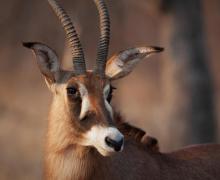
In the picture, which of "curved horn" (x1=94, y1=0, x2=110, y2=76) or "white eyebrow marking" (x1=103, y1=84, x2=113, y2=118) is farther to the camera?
"curved horn" (x1=94, y1=0, x2=110, y2=76)

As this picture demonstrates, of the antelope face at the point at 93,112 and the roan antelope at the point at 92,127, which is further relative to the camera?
the roan antelope at the point at 92,127

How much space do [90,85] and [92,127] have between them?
0.49 metres

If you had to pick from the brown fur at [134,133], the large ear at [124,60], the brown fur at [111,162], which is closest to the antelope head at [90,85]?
the large ear at [124,60]

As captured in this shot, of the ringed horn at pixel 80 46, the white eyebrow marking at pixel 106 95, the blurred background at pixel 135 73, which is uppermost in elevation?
the ringed horn at pixel 80 46

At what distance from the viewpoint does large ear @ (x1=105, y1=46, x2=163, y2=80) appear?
1012cm

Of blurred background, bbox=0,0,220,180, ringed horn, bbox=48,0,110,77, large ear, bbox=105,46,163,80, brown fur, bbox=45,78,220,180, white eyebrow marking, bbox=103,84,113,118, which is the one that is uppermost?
ringed horn, bbox=48,0,110,77

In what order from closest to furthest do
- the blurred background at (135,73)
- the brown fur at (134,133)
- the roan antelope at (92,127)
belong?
the roan antelope at (92,127) → the brown fur at (134,133) → the blurred background at (135,73)

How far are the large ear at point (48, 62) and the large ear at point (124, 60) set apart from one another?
0.57 m

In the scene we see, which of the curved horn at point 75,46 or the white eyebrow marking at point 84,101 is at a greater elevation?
the curved horn at point 75,46

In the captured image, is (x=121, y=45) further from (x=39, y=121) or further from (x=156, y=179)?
(x=156, y=179)

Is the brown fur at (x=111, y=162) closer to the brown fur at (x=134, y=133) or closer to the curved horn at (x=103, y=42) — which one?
the brown fur at (x=134, y=133)

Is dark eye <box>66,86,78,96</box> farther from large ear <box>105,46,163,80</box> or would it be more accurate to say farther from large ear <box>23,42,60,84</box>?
large ear <box>105,46,163,80</box>

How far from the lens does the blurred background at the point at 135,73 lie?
52.1 ft

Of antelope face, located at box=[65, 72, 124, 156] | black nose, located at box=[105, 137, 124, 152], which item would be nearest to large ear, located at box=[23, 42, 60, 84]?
antelope face, located at box=[65, 72, 124, 156]
